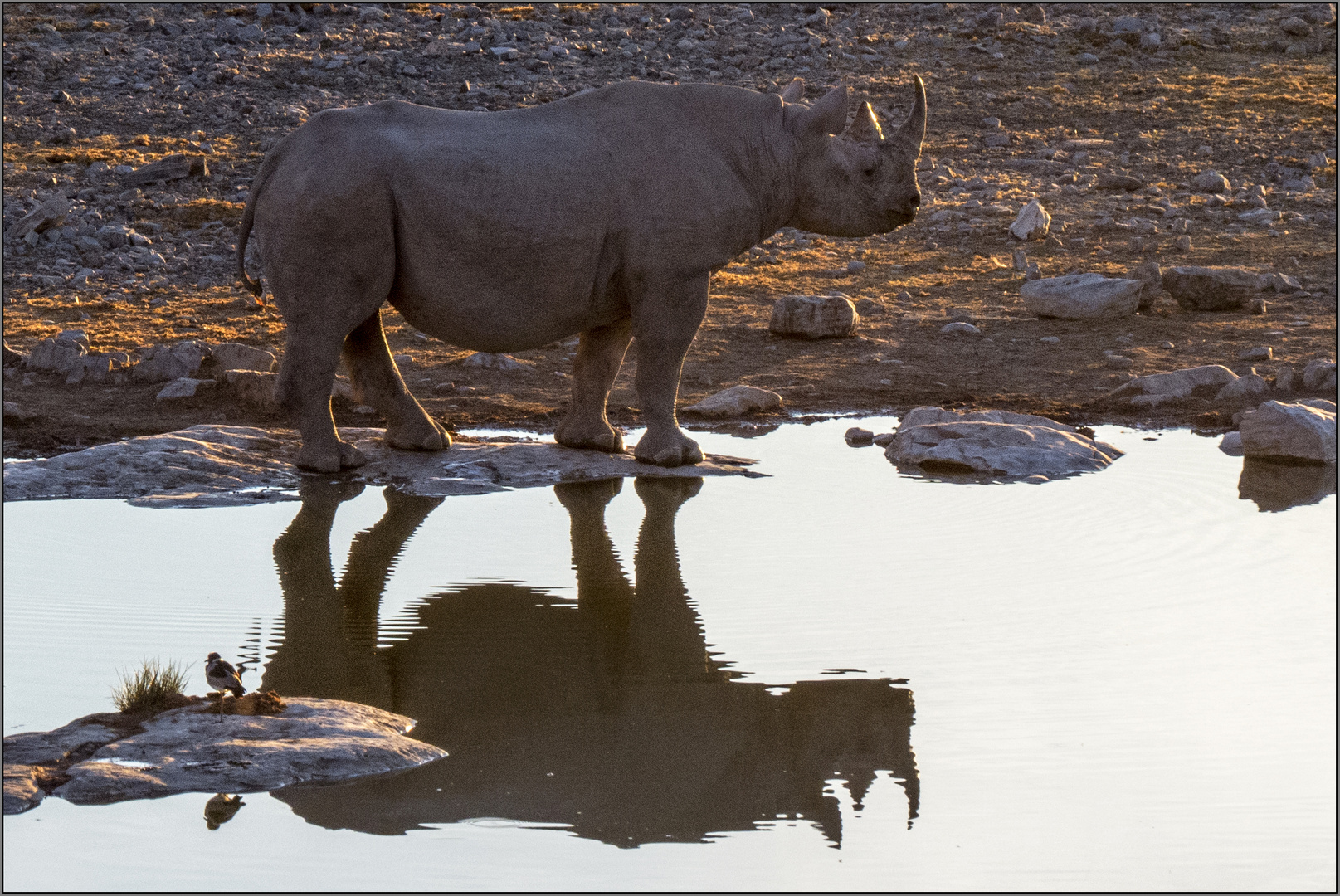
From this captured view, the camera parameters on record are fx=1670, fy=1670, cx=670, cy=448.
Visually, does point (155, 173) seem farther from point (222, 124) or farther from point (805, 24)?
point (805, 24)

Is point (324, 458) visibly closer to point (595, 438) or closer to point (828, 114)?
point (595, 438)

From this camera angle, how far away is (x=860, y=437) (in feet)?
32.3

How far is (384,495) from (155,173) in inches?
378

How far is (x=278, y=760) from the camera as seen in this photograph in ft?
15.5

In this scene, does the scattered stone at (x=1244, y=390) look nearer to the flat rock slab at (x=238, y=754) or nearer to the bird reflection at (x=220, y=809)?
the flat rock slab at (x=238, y=754)

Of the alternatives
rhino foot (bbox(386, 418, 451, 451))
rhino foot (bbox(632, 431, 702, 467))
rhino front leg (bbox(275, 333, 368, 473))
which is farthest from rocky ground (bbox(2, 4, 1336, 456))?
rhino front leg (bbox(275, 333, 368, 473))

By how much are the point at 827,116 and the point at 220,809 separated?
18.8 feet

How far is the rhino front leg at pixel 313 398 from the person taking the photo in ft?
27.8

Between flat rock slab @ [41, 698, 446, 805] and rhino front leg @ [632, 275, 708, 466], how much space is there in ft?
13.2

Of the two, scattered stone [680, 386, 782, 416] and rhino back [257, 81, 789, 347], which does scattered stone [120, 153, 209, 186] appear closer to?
scattered stone [680, 386, 782, 416]

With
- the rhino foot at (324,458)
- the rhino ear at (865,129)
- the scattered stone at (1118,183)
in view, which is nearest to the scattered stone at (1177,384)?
the rhino ear at (865,129)

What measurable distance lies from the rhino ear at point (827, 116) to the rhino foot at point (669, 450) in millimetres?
1797

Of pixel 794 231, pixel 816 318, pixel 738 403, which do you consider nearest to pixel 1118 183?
pixel 794 231

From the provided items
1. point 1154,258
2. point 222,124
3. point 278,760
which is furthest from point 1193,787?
point 222,124
